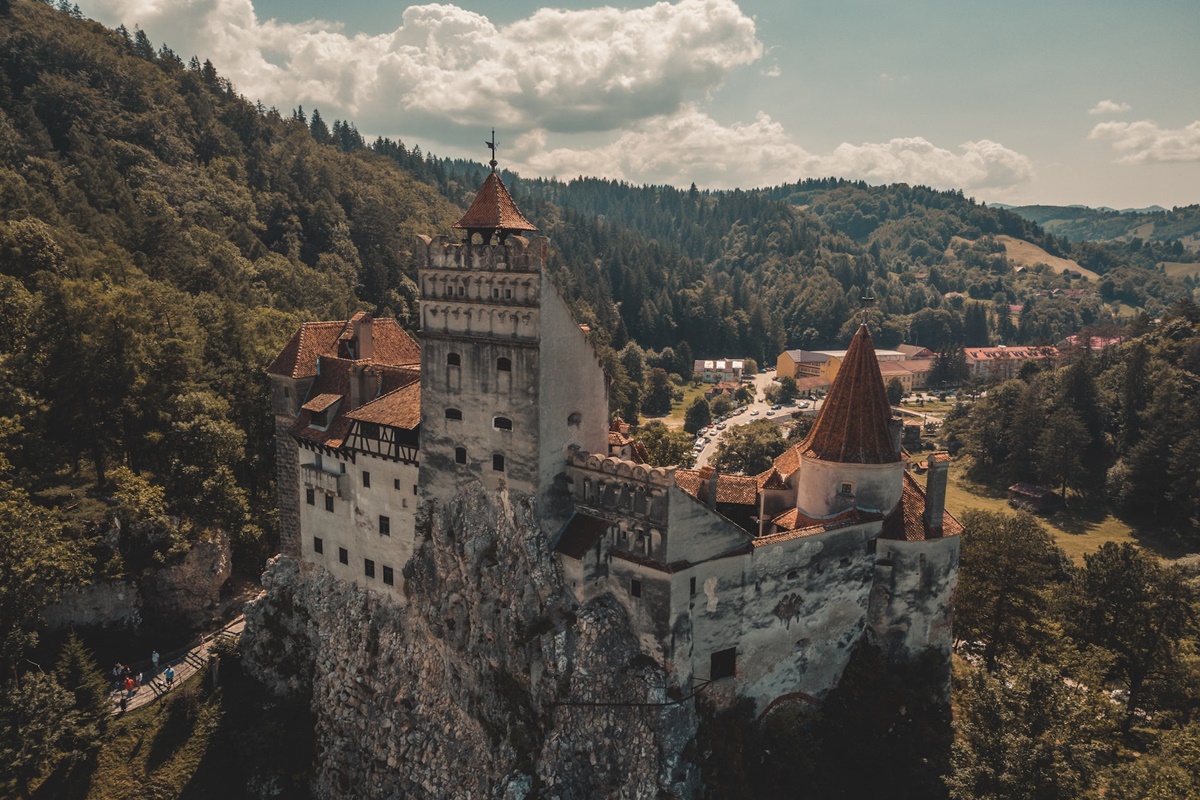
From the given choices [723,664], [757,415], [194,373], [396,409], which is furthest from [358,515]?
[757,415]

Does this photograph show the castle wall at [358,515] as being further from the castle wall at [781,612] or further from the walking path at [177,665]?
the castle wall at [781,612]

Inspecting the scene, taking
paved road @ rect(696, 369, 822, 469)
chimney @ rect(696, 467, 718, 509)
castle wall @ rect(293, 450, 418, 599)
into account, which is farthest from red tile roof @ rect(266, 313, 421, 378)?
paved road @ rect(696, 369, 822, 469)

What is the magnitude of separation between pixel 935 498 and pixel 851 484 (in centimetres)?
475

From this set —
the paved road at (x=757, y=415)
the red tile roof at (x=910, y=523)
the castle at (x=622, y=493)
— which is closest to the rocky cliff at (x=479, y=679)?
the castle at (x=622, y=493)

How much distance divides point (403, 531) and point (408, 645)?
6506 mm

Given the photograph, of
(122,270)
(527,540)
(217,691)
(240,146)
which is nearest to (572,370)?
(527,540)

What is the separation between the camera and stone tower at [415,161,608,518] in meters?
36.6

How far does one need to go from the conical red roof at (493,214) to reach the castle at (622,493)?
11 centimetres

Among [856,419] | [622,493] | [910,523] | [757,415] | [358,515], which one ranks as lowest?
[757,415]

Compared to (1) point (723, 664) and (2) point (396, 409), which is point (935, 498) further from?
(2) point (396, 409)

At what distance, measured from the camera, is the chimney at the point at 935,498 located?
41.5 metres

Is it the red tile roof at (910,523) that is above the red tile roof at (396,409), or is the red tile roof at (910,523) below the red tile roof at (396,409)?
below

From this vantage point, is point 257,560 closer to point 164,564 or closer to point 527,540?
point 164,564

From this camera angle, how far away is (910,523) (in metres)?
→ 41.8
